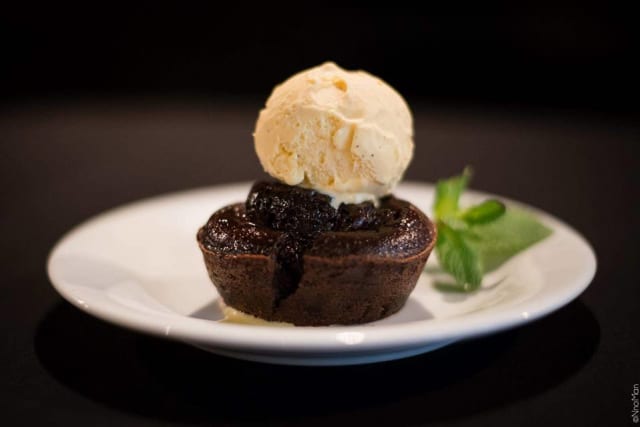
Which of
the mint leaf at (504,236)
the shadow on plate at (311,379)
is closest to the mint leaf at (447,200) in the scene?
the mint leaf at (504,236)

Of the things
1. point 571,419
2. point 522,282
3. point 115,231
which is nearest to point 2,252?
point 115,231

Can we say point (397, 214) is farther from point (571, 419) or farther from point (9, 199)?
point (9, 199)

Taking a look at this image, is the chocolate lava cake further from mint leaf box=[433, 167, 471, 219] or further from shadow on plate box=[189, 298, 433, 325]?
mint leaf box=[433, 167, 471, 219]

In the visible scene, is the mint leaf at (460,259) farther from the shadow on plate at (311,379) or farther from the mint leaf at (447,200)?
the shadow on plate at (311,379)

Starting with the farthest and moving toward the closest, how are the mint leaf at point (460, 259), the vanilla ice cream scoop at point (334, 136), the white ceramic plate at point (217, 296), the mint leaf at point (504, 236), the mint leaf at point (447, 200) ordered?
the mint leaf at point (447, 200), the mint leaf at point (504, 236), the mint leaf at point (460, 259), the vanilla ice cream scoop at point (334, 136), the white ceramic plate at point (217, 296)

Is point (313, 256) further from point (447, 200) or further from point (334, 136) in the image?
point (447, 200)

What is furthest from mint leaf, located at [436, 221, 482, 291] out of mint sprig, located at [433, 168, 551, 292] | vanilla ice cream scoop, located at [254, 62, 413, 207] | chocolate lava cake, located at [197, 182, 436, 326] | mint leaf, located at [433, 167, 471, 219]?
vanilla ice cream scoop, located at [254, 62, 413, 207]

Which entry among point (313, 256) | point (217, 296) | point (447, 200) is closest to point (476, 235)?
point (447, 200)
